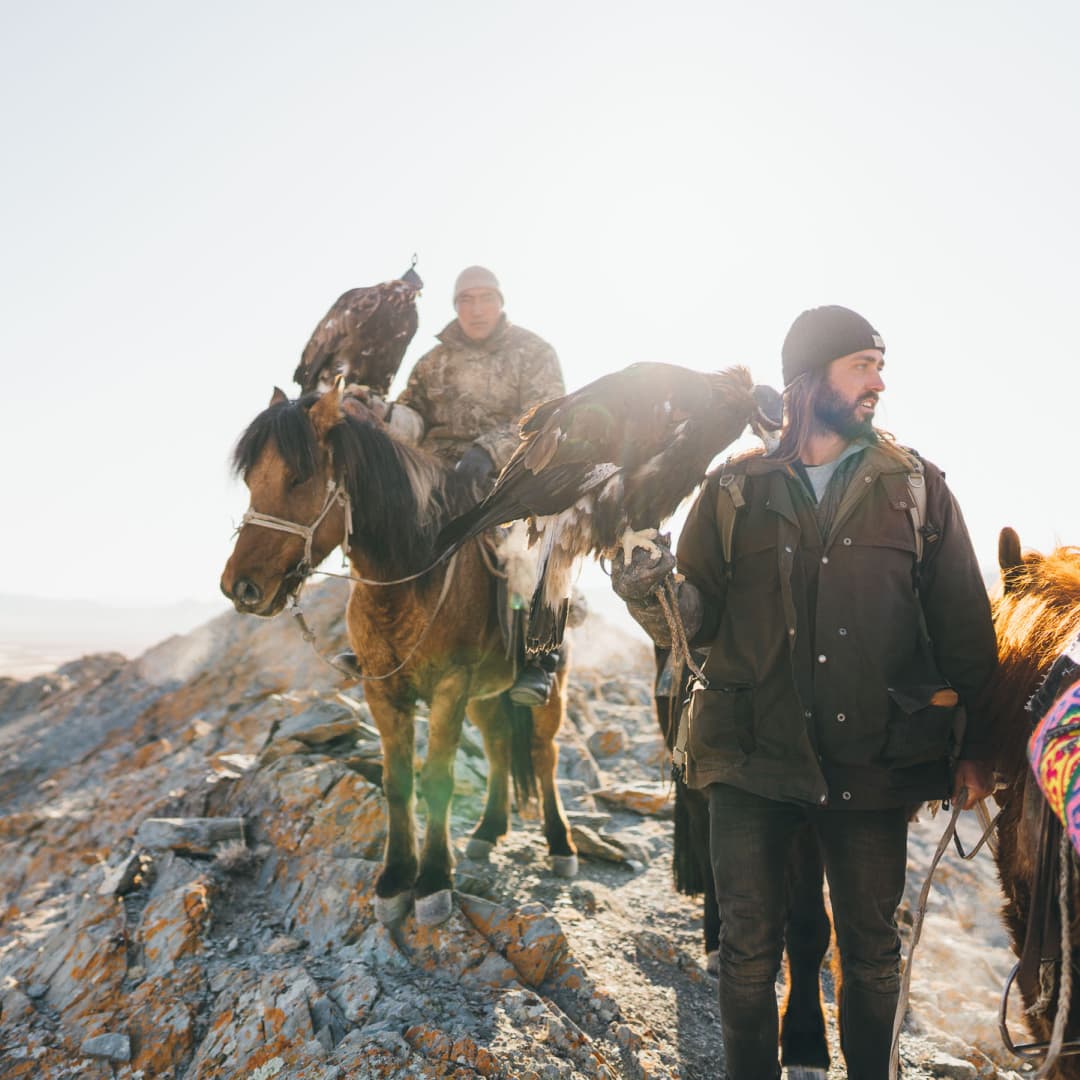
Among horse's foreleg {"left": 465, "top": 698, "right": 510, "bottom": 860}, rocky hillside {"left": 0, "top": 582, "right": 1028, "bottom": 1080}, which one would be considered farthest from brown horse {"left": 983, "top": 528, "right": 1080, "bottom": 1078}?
horse's foreleg {"left": 465, "top": 698, "right": 510, "bottom": 860}

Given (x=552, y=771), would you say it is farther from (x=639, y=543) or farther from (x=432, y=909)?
(x=639, y=543)

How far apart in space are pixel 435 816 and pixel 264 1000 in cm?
101

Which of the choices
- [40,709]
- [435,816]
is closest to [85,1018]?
[435,816]

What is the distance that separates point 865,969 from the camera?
212 cm

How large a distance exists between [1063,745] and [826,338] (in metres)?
1.31

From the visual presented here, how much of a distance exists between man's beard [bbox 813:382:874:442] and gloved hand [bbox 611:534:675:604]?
0.68 m

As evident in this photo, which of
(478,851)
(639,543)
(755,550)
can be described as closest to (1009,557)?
(755,550)

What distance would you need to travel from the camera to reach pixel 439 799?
3.64m

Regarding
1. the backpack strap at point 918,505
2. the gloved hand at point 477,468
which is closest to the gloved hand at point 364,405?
the gloved hand at point 477,468

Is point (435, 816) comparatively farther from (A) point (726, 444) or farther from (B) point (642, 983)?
(A) point (726, 444)

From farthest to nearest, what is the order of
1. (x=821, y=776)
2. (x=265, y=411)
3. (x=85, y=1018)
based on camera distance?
(x=265, y=411)
(x=85, y=1018)
(x=821, y=776)

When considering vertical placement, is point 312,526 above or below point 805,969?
above

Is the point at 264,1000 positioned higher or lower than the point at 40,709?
higher

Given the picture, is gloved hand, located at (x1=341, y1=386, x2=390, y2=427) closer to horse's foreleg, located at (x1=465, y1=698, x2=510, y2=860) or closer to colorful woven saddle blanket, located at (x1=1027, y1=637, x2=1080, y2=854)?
horse's foreleg, located at (x1=465, y1=698, x2=510, y2=860)
